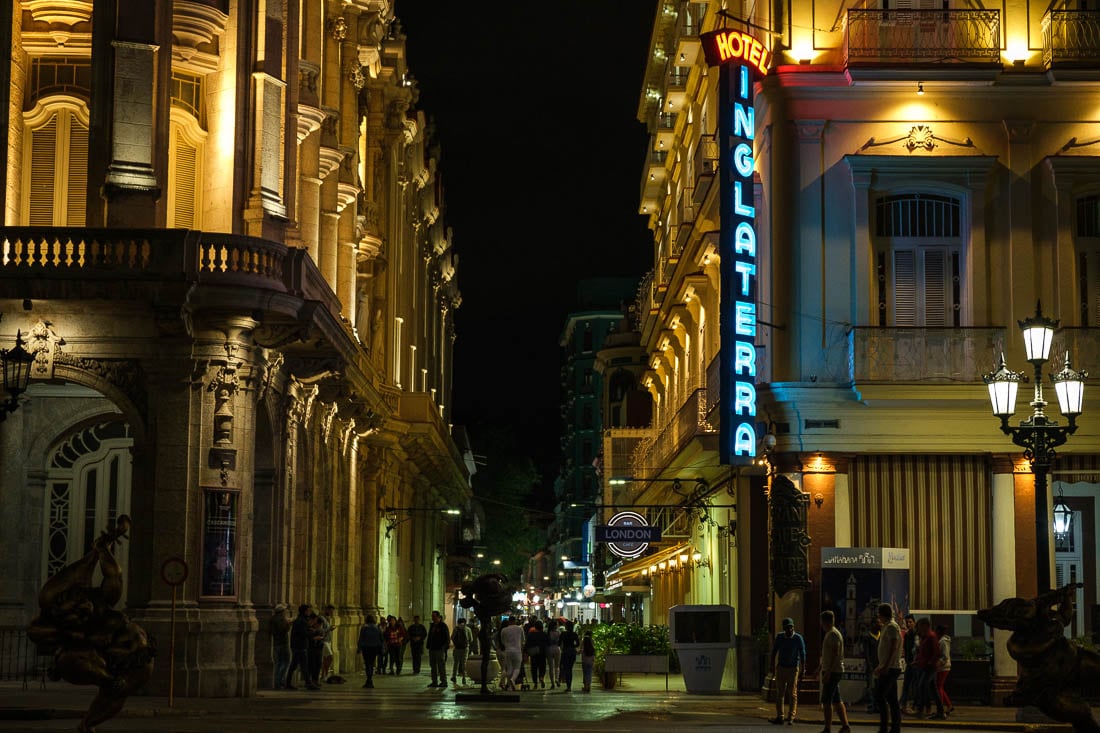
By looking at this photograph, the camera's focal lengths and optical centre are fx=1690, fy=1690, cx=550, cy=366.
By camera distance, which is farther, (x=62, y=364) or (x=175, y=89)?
(x=175, y=89)

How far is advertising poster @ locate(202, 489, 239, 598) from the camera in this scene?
90.3ft

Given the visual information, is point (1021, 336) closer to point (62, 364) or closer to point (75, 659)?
point (62, 364)

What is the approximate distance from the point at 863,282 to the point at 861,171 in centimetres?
200

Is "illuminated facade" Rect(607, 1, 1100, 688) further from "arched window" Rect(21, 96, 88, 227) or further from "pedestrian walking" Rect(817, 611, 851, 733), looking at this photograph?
"arched window" Rect(21, 96, 88, 227)

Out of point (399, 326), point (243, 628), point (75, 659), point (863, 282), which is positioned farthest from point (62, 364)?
point (399, 326)

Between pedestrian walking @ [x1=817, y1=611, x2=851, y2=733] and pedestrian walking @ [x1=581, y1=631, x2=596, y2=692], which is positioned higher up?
pedestrian walking @ [x1=817, y1=611, x2=851, y2=733]

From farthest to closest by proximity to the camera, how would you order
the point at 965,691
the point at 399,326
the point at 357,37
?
the point at 399,326 < the point at 357,37 < the point at 965,691

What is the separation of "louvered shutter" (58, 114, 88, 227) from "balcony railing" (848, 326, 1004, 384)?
13994 mm

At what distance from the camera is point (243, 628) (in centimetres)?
2798

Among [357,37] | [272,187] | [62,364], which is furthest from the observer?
[357,37]

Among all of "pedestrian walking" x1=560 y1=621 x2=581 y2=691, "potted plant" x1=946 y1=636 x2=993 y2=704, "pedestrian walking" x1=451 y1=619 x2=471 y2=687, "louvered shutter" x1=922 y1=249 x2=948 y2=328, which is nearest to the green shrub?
"pedestrian walking" x1=560 y1=621 x2=581 y2=691

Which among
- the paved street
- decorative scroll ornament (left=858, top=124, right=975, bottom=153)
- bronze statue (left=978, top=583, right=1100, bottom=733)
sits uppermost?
decorative scroll ornament (left=858, top=124, right=975, bottom=153)

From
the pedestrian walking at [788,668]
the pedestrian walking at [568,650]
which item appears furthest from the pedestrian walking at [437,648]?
the pedestrian walking at [788,668]

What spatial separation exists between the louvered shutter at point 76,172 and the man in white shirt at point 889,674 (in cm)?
1662
